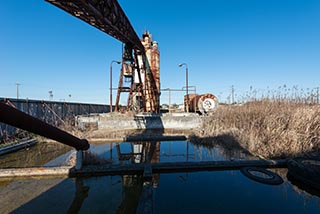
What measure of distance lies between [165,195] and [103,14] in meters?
7.46

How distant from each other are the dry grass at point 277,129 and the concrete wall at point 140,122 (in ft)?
9.13

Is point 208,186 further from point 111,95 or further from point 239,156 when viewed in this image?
point 111,95

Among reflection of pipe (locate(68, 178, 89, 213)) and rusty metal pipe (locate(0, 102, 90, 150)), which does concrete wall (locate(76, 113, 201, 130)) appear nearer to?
reflection of pipe (locate(68, 178, 89, 213))

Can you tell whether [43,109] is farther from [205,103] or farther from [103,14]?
[205,103]

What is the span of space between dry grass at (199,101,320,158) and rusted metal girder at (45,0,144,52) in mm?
6860

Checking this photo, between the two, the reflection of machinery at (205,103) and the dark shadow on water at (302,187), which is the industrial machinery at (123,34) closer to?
the reflection of machinery at (205,103)

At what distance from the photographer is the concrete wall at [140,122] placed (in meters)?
9.48

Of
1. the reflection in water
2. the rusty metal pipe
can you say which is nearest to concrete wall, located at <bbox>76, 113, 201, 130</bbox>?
the reflection in water

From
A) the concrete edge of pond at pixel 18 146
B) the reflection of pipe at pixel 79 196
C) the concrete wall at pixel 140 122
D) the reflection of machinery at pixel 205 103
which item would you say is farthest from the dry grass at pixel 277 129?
the concrete edge of pond at pixel 18 146

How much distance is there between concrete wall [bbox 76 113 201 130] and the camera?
9484mm

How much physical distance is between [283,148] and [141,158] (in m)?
3.99

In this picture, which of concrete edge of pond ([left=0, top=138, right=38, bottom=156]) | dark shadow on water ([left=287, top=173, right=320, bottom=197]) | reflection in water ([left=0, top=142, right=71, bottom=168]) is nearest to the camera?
dark shadow on water ([left=287, top=173, right=320, bottom=197])

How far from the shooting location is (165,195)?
2801mm

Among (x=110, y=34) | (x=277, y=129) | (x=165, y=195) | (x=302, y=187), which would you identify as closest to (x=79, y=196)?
(x=165, y=195)
